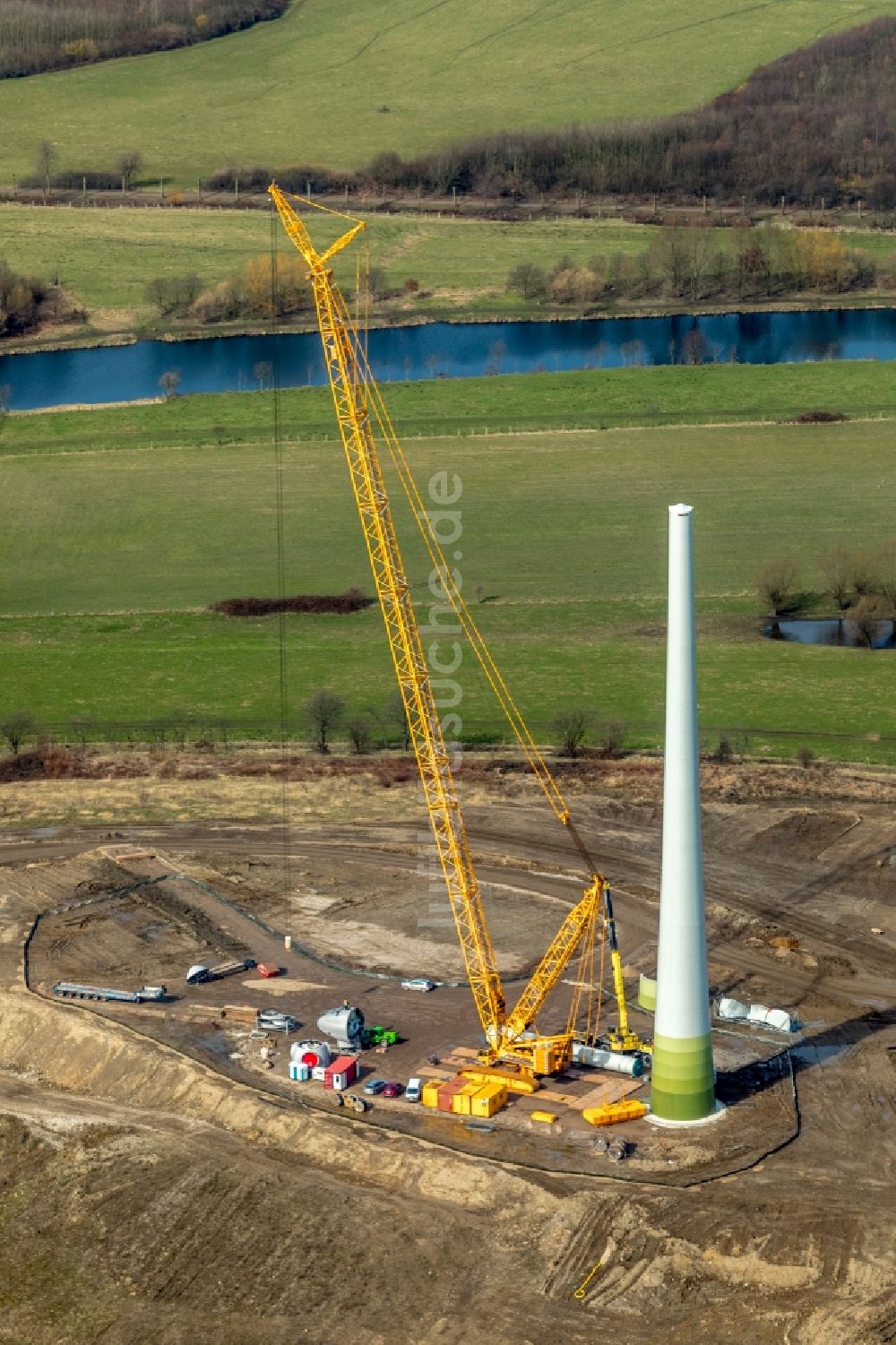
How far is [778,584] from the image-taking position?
14950 centimetres

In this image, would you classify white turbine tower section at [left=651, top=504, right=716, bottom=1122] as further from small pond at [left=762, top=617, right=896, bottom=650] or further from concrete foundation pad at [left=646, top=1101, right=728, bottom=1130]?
small pond at [left=762, top=617, right=896, bottom=650]

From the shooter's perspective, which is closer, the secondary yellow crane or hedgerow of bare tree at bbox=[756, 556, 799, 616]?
the secondary yellow crane

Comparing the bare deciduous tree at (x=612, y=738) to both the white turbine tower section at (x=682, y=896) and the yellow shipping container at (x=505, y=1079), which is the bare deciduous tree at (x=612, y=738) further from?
the white turbine tower section at (x=682, y=896)

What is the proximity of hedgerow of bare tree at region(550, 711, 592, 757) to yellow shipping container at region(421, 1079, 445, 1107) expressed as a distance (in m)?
45.0

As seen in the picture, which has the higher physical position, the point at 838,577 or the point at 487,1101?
the point at 838,577

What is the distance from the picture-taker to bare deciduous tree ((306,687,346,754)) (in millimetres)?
126625

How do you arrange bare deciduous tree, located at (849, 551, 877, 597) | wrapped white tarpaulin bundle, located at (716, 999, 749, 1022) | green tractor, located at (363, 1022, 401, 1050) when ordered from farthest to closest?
bare deciduous tree, located at (849, 551, 877, 597), wrapped white tarpaulin bundle, located at (716, 999, 749, 1022), green tractor, located at (363, 1022, 401, 1050)

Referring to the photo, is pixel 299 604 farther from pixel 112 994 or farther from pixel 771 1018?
pixel 771 1018

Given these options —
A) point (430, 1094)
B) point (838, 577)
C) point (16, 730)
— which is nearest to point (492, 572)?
point (838, 577)

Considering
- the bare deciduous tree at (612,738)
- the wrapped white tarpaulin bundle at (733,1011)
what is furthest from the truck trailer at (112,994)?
the bare deciduous tree at (612,738)

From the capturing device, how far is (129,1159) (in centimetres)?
7800

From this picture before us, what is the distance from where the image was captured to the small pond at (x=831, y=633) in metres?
146

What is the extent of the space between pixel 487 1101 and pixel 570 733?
1858 inches

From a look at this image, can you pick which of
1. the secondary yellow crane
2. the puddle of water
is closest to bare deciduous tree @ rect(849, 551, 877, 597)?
the secondary yellow crane
